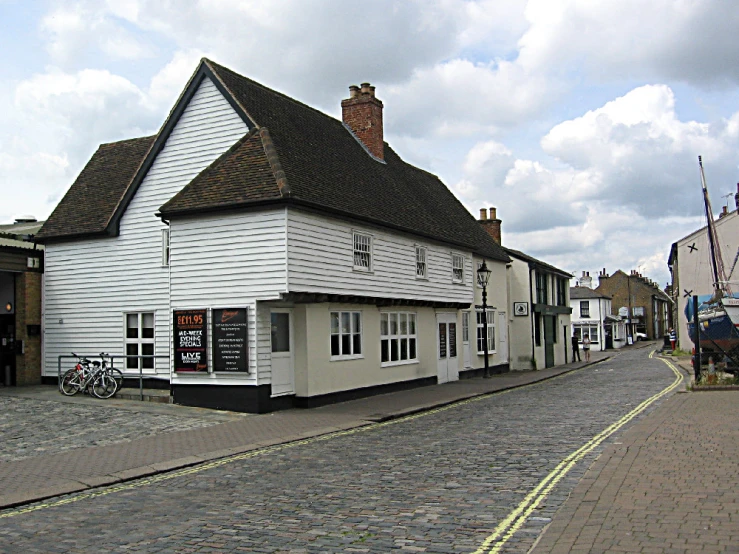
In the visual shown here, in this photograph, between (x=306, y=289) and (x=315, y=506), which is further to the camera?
(x=306, y=289)

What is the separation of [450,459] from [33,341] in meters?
16.3

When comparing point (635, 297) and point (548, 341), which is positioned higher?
point (635, 297)

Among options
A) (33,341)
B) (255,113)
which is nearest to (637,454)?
(255,113)

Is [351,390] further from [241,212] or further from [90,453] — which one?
[90,453]

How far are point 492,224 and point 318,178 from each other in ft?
63.6

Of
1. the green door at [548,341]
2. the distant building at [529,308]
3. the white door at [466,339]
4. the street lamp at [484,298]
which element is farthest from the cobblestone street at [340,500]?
the green door at [548,341]

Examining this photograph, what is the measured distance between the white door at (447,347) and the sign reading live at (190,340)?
10.6 m

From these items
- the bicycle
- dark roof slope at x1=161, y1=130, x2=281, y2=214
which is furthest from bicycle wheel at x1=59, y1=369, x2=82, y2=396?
dark roof slope at x1=161, y1=130, x2=281, y2=214

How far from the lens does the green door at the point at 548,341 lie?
130 feet

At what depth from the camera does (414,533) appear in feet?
23.4

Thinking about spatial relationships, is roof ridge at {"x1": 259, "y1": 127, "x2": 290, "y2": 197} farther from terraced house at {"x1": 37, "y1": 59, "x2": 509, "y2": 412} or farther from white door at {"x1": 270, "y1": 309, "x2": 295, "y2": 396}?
white door at {"x1": 270, "y1": 309, "x2": 295, "y2": 396}

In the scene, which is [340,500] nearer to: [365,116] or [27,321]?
[27,321]

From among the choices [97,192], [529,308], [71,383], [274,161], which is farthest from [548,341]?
[71,383]

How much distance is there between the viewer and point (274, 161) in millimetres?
17906
